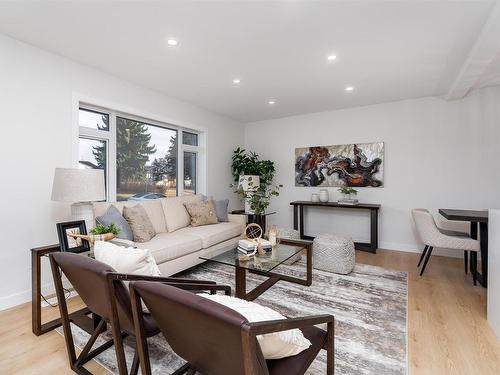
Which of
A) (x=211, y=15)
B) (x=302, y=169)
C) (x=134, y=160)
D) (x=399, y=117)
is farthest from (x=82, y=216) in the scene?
(x=399, y=117)

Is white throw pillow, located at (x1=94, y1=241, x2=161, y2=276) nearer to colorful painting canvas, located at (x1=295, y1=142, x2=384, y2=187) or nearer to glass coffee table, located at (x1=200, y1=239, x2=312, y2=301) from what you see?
glass coffee table, located at (x1=200, y1=239, x2=312, y2=301)

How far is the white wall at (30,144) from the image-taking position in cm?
244

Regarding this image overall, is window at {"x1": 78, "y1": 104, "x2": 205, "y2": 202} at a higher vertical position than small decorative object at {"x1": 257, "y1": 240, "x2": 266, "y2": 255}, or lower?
higher

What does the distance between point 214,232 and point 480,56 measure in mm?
3519

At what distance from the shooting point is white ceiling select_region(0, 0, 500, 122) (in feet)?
6.70

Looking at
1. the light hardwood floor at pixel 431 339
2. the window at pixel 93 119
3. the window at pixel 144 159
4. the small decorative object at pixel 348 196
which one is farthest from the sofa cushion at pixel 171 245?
the small decorative object at pixel 348 196

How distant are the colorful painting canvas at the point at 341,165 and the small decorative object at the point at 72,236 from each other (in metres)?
3.93

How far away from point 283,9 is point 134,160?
283cm

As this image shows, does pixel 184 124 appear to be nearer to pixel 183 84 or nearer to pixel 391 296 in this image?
pixel 183 84

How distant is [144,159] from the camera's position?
398 centimetres

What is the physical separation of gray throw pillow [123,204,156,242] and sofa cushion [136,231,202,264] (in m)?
0.08

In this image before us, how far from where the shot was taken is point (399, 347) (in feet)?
6.11

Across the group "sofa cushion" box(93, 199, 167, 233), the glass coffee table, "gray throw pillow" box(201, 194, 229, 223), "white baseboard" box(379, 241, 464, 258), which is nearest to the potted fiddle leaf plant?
"gray throw pillow" box(201, 194, 229, 223)

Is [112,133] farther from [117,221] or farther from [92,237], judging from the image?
[92,237]
